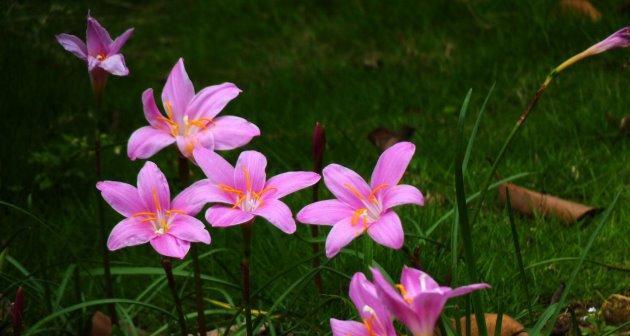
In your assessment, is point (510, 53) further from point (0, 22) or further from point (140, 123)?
point (0, 22)

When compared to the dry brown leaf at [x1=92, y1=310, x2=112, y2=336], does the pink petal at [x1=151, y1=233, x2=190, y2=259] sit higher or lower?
higher

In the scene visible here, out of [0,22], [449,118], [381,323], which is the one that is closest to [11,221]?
[0,22]

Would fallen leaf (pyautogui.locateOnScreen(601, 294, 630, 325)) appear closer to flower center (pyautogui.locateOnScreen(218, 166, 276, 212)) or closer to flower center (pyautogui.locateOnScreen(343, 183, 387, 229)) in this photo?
flower center (pyautogui.locateOnScreen(343, 183, 387, 229))

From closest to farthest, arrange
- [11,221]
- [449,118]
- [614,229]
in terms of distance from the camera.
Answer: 1. [614,229]
2. [11,221]
3. [449,118]

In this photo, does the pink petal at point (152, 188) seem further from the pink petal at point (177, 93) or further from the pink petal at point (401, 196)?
the pink petal at point (401, 196)

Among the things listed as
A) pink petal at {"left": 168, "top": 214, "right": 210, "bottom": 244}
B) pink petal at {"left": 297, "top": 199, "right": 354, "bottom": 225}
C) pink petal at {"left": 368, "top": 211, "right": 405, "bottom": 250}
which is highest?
pink petal at {"left": 168, "top": 214, "right": 210, "bottom": 244}

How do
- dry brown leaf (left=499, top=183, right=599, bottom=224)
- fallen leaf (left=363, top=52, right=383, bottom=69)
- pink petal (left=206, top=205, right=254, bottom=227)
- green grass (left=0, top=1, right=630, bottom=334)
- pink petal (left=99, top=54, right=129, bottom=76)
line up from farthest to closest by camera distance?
fallen leaf (left=363, top=52, right=383, bottom=69) < dry brown leaf (left=499, top=183, right=599, bottom=224) < green grass (left=0, top=1, right=630, bottom=334) < pink petal (left=99, top=54, right=129, bottom=76) < pink petal (left=206, top=205, right=254, bottom=227)

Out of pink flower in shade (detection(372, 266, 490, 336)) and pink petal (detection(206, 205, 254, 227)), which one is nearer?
pink flower in shade (detection(372, 266, 490, 336))

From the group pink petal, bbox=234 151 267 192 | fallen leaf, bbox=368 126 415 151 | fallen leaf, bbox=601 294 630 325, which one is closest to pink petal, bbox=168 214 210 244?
pink petal, bbox=234 151 267 192
